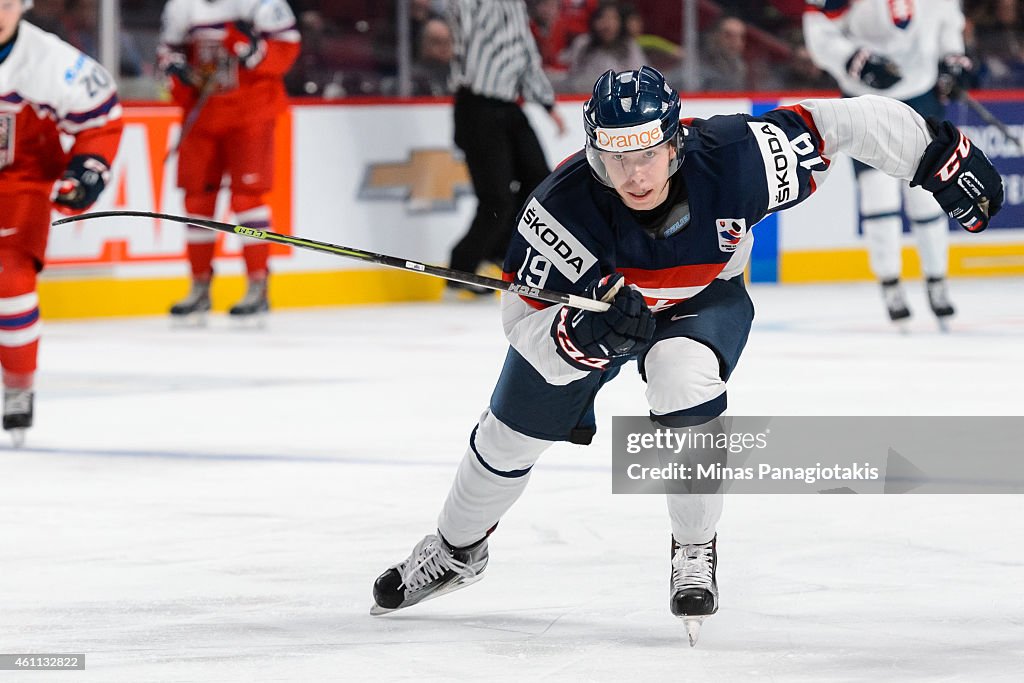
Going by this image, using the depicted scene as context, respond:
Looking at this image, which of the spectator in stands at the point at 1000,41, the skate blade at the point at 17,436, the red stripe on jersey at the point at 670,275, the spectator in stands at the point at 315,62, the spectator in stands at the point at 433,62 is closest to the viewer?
the red stripe on jersey at the point at 670,275

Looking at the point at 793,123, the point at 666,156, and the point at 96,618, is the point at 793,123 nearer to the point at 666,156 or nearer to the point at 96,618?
the point at 666,156

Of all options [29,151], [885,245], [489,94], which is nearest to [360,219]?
[489,94]

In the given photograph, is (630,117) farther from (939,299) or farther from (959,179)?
(939,299)

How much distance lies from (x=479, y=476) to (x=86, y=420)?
2.63 metres

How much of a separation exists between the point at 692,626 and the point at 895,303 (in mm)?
4628

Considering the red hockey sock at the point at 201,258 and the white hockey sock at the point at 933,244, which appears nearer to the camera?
the white hockey sock at the point at 933,244

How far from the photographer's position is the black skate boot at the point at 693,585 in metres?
2.98

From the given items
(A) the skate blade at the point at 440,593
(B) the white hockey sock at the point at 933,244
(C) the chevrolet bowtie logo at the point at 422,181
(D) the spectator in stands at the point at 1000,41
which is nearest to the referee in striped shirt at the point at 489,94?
(C) the chevrolet bowtie logo at the point at 422,181

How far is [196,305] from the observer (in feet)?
25.4

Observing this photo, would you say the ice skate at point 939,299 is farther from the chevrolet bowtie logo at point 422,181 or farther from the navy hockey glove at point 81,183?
the navy hockey glove at point 81,183

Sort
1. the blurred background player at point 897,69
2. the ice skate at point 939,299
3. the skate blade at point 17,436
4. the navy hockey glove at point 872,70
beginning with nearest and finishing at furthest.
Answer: the skate blade at point 17,436, the navy hockey glove at point 872,70, the blurred background player at point 897,69, the ice skate at point 939,299

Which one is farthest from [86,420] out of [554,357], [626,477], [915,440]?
[554,357]

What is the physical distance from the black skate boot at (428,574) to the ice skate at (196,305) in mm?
4608
